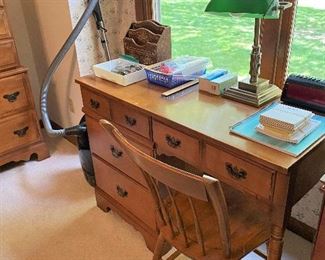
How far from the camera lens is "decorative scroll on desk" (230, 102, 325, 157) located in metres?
1.03

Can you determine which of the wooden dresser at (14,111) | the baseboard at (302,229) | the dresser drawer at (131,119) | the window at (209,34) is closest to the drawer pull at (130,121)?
the dresser drawer at (131,119)

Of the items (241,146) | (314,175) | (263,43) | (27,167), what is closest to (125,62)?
(263,43)

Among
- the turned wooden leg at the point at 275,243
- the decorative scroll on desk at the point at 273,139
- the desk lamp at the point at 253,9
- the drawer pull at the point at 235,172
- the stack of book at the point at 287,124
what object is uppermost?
the desk lamp at the point at 253,9

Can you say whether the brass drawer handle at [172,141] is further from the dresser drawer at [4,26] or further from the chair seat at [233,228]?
the dresser drawer at [4,26]

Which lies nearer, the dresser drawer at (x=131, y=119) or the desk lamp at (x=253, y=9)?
the desk lamp at (x=253, y=9)

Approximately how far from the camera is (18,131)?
238 centimetres

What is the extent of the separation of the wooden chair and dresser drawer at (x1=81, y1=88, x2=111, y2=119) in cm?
44

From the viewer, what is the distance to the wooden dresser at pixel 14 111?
217 cm

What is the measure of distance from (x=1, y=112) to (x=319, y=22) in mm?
1927

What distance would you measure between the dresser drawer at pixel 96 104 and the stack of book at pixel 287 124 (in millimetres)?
729

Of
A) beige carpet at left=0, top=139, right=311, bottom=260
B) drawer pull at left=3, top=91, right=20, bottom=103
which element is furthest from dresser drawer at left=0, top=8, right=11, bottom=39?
beige carpet at left=0, top=139, right=311, bottom=260

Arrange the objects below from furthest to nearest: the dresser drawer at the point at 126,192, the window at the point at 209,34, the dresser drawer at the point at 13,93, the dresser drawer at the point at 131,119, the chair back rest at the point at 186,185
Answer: the dresser drawer at the point at 13,93
the window at the point at 209,34
the dresser drawer at the point at 126,192
the dresser drawer at the point at 131,119
the chair back rest at the point at 186,185

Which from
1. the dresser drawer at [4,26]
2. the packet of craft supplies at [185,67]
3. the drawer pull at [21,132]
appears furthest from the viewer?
the drawer pull at [21,132]

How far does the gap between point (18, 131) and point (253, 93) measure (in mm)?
1718
